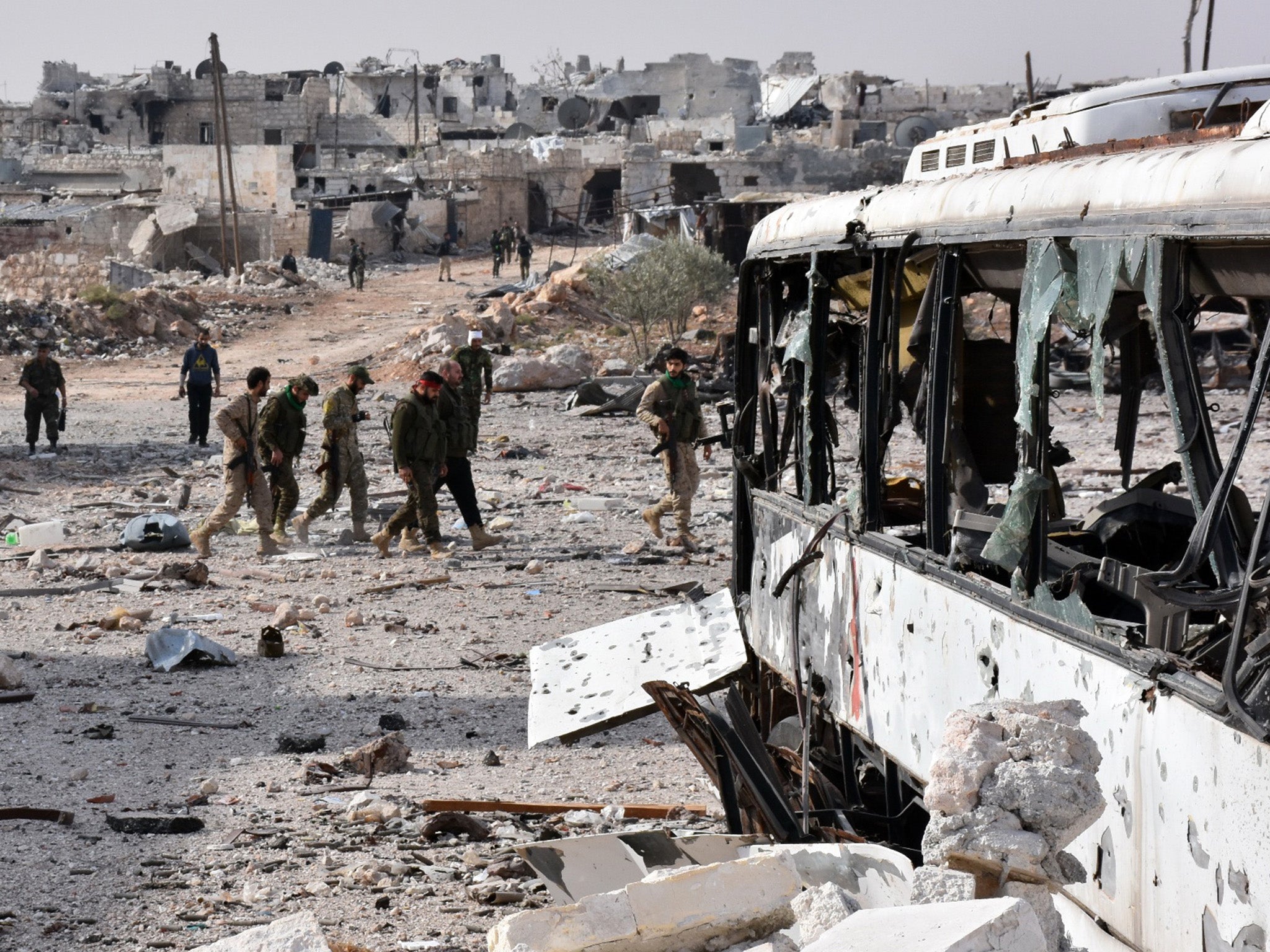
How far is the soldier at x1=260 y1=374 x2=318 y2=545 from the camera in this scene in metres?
11.7

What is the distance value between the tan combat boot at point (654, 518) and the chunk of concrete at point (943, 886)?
29.7 feet

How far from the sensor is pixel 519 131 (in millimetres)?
67000

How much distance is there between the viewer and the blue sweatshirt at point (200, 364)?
17.8 m

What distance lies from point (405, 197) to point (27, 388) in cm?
3276

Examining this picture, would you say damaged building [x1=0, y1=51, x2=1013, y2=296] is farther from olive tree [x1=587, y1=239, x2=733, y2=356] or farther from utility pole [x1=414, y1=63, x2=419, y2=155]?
olive tree [x1=587, y1=239, x2=733, y2=356]

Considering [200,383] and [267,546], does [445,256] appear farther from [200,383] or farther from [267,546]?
[267,546]

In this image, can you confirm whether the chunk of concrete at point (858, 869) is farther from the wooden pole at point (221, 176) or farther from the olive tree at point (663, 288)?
the wooden pole at point (221, 176)

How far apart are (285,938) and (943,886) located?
5.31ft

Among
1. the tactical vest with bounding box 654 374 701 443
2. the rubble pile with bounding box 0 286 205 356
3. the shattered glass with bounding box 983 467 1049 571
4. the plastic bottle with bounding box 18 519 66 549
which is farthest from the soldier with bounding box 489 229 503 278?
the shattered glass with bounding box 983 467 1049 571

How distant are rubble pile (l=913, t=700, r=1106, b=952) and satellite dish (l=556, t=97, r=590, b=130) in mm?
63872

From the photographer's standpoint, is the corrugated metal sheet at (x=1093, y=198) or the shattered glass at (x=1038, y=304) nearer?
the corrugated metal sheet at (x=1093, y=198)

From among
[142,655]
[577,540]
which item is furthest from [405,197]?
[142,655]

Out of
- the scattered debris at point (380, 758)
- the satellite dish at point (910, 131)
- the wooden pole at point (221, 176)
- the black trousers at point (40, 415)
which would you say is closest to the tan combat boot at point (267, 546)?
the scattered debris at point (380, 758)

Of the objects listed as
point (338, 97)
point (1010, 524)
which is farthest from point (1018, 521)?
point (338, 97)
